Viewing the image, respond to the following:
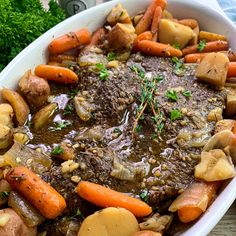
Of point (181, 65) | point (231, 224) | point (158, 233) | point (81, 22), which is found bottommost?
point (231, 224)

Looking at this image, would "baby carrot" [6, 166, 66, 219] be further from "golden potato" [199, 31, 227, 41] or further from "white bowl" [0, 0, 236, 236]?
"golden potato" [199, 31, 227, 41]

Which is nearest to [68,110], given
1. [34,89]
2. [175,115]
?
[34,89]

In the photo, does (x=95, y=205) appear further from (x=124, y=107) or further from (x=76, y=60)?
(x=76, y=60)

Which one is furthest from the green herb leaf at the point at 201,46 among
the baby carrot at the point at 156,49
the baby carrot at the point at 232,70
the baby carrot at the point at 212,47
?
the baby carrot at the point at 232,70

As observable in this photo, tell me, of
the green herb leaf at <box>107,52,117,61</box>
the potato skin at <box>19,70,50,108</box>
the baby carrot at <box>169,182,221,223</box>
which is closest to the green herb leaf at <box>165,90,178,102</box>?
the green herb leaf at <box>107,52,117,61</box>

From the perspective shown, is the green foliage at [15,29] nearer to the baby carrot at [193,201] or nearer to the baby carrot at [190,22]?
the baby carrot at [190,22]

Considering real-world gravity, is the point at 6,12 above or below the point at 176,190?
above

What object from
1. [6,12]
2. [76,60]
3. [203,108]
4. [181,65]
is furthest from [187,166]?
[6,12]
